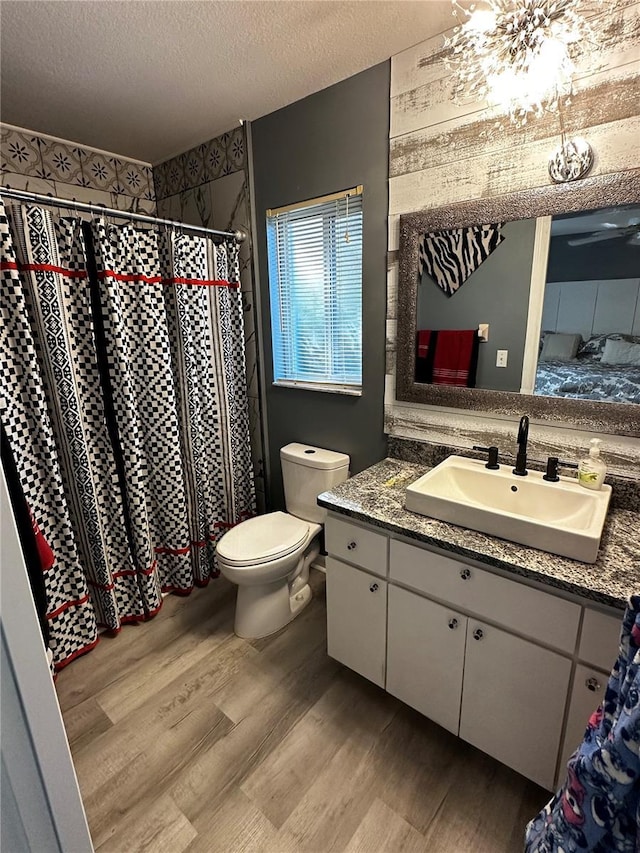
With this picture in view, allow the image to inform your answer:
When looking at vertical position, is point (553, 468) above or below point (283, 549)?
above

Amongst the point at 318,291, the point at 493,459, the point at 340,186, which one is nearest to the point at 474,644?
the point at 493,459

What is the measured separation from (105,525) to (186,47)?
6.56ft

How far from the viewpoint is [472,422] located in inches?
65.9

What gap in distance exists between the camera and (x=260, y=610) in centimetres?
195

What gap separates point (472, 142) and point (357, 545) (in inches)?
59.8

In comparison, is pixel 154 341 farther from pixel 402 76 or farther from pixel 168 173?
pixel 402 76

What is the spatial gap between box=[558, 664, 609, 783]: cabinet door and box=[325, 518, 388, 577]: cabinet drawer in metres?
0.60

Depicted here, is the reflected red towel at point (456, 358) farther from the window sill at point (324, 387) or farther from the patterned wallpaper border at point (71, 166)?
the patterned wallpaper border at point (71, 166)

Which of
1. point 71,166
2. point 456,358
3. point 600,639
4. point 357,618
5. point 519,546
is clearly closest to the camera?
point 600,639

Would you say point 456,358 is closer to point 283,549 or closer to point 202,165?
point 283,549

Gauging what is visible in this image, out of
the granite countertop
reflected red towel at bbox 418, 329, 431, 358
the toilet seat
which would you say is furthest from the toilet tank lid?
reflected red towel at bbox 418, 329, 431, 358

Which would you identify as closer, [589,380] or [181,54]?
[589,380]

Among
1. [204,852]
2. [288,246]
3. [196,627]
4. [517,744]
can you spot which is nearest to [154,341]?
[288,246]

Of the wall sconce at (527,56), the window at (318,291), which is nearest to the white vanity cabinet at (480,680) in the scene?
the window at (318,291)
